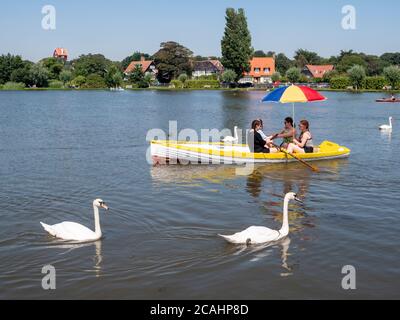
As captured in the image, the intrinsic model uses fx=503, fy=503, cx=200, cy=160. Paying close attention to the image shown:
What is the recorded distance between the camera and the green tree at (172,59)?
460 ft

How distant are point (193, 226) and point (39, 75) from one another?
12729 cm

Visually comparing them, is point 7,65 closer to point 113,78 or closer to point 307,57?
point 113,78

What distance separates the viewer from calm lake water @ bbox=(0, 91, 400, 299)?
970cm

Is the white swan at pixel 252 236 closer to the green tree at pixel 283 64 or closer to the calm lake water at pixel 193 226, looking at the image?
the calm lake water at pixel 193 226

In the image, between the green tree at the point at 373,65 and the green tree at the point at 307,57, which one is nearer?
the green tree at the point at 373,65

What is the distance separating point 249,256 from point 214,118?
36.5 meters

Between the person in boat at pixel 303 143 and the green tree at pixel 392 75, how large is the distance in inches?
3238

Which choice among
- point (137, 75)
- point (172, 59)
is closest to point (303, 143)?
point (137, 75)

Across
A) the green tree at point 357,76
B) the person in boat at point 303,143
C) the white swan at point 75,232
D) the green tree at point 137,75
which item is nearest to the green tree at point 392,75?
the green tree at point 357,76

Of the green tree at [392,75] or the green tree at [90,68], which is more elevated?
the green tree at [90,68]

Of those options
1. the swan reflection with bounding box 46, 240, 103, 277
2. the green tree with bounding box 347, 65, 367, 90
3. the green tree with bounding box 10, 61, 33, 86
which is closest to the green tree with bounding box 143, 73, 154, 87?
the green tree with bounding box 10, 61, 33, 86

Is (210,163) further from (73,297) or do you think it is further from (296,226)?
(73,297)
